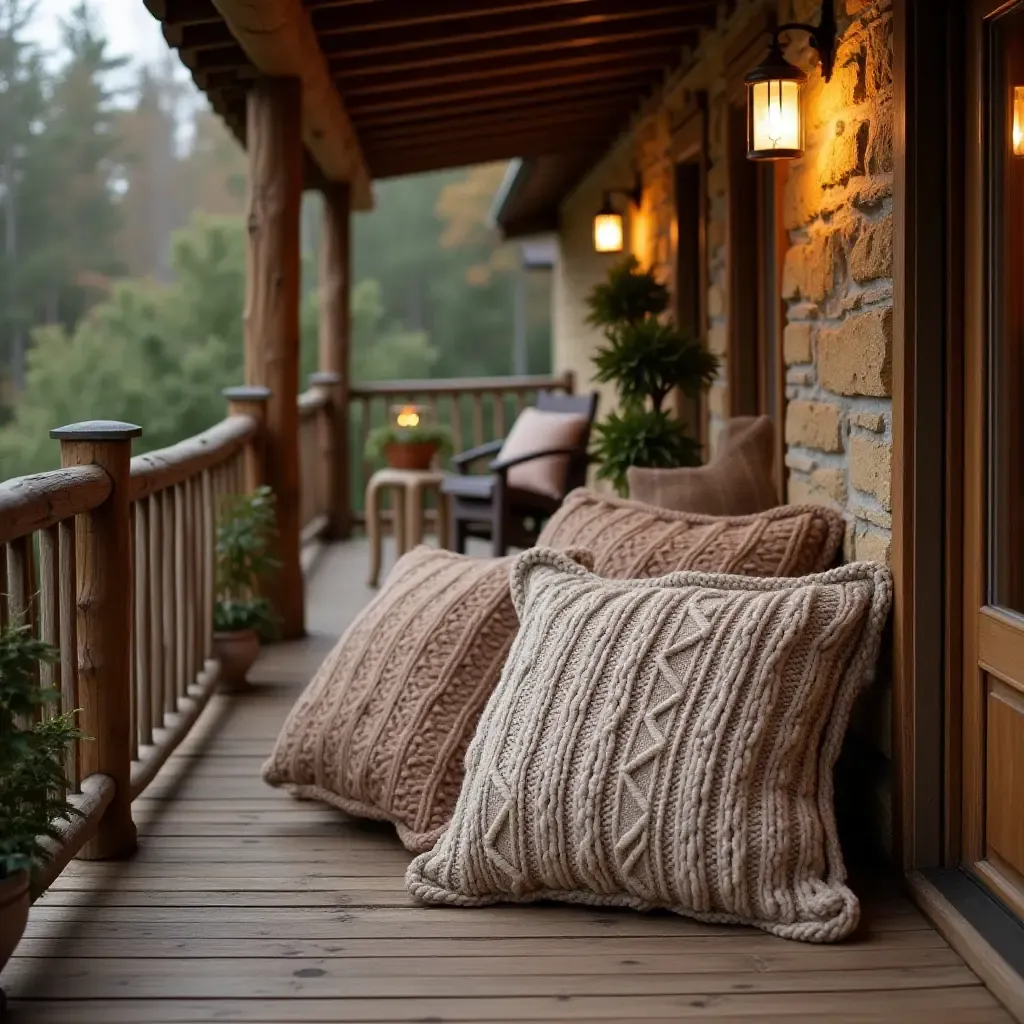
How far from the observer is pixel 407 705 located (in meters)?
3.17

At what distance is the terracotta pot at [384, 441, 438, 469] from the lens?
23.1 feet

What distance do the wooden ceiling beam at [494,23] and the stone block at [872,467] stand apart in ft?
7.79

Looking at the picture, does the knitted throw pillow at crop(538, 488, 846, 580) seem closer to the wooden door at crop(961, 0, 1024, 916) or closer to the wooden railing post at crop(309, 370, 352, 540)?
the wooden door at crop(961, 0, 1024, 916)

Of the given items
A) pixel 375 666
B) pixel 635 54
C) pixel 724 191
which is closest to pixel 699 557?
pixel 375 666

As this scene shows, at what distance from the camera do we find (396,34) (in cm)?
523

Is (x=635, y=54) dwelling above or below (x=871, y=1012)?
above

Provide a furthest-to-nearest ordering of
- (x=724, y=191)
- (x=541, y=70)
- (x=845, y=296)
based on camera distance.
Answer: (x=541, y=70) → (x=724, y=191) → (x=845, y=296)

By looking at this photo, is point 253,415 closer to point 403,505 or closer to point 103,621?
point 403,505

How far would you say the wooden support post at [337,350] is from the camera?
8.73 metres

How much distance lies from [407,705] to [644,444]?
1563mm

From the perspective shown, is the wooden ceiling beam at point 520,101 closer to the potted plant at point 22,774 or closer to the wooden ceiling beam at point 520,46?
the wooden ceiling beam at point 520,46

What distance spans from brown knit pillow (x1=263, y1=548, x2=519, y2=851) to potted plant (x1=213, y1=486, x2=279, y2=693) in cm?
135

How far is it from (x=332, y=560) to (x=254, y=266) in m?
2.69

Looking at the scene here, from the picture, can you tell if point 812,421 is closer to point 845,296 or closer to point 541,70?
point 845,296
